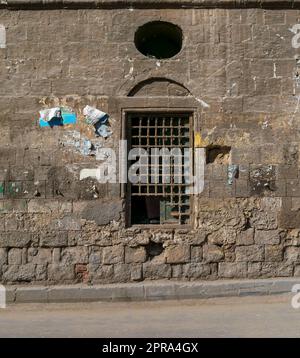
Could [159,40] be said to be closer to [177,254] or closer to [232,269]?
[177,254]

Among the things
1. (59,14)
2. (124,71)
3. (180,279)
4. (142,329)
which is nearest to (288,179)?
(180,279)

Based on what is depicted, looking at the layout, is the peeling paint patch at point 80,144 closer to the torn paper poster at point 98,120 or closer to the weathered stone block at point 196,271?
the torn paper poster at point 98,120

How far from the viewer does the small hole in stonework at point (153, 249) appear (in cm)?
889

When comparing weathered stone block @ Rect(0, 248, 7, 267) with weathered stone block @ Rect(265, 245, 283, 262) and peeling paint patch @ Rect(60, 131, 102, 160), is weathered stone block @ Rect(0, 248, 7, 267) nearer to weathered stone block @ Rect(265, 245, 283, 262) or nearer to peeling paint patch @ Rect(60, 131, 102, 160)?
peeling paint patch @ Rect(60, 131, 102, 160)

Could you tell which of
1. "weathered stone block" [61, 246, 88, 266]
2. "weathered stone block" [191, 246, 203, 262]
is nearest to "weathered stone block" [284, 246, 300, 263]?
"weathered stone block" [191, 246, 203, 262]

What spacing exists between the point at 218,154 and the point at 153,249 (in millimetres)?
1641

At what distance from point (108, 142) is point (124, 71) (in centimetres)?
104

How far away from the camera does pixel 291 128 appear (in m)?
9.01

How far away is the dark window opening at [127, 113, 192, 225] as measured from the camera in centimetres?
904

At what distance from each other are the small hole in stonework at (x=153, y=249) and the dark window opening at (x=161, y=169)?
352 mm

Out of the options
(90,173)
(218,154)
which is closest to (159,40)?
(218,154)
